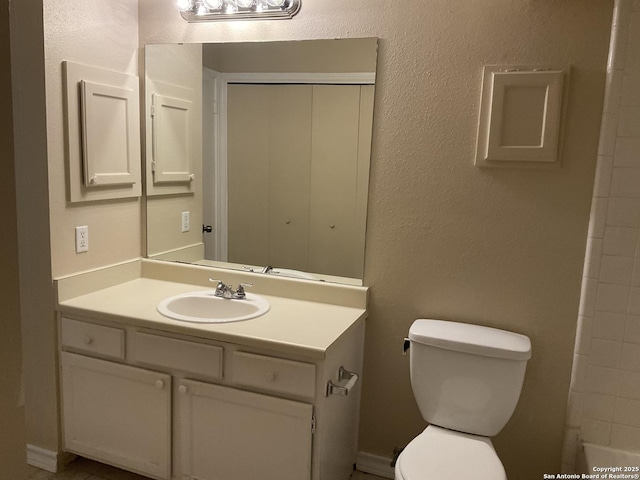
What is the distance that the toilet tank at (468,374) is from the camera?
1928 millimetres

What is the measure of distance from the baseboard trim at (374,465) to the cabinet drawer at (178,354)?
2.83ft

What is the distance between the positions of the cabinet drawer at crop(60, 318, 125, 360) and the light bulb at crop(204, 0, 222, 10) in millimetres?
1456

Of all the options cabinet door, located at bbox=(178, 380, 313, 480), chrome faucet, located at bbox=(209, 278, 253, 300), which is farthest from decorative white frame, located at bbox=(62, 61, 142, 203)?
cabinet door, located at bbox=(178, 380, 313, 480)

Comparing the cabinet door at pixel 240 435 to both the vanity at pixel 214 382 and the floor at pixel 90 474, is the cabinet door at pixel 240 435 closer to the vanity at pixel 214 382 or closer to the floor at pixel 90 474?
the vanity at pixel 214 382

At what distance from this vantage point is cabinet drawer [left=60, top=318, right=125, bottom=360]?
2.12 meters

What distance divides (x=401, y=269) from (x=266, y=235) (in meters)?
0.65

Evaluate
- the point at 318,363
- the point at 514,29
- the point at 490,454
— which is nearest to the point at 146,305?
the point at 318,363

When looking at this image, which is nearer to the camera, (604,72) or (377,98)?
(604,72)

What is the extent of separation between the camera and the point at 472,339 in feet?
6.43

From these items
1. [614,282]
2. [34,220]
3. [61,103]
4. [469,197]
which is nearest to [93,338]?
[34,220]

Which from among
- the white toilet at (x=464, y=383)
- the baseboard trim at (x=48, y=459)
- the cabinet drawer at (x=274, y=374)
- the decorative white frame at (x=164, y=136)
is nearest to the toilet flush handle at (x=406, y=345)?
the white toilet at (x=464, y=383)

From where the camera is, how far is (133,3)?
2.47m

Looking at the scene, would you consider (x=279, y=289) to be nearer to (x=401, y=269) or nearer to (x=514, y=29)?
(x=401, y=269)

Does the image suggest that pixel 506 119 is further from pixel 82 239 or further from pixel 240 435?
pixel 82 239
